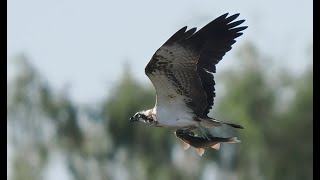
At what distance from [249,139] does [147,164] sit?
5.62 ft

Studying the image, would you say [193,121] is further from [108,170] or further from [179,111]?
Result: [108,170]

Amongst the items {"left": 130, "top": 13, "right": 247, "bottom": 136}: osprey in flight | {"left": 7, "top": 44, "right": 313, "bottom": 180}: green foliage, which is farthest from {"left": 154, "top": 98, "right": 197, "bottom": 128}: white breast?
{"left": 7, "top": 44, "right": 313, "bottom": 180}: green foliage

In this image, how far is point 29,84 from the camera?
27.0 meters

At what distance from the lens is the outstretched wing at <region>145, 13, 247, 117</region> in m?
13.4

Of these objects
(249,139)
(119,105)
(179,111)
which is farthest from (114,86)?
(179,111)

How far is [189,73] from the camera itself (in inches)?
533

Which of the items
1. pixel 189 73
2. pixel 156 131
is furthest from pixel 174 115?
pixel 156 131

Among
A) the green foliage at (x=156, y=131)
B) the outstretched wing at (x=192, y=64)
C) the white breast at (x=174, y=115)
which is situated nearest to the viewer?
the outstretched wing at (x=192, y=64)

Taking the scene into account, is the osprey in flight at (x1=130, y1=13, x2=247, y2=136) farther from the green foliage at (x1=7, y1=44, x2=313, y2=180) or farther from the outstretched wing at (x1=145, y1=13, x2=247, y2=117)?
the green foliage at (x1=7, y1=44, x2=313, y2=180)

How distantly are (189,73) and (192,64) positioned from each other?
96 millimetres

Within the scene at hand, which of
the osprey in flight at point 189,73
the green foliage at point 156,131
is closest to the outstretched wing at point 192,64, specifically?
the osprey in flight at point 189,73

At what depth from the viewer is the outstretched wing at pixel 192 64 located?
1342cm

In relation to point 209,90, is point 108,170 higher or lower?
lower

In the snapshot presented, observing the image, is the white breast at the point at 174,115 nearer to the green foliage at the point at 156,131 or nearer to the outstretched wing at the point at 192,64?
the outstretched wing at the point at 192,64
